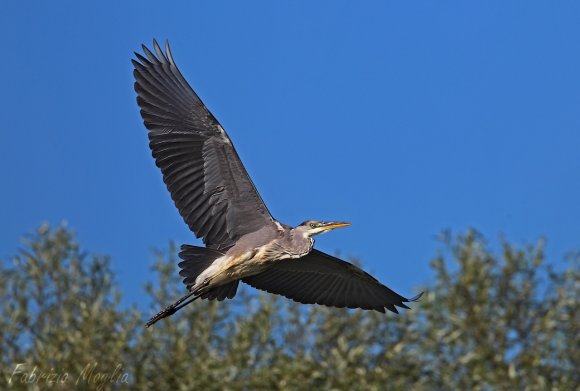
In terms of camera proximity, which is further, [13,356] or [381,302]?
[13,356]

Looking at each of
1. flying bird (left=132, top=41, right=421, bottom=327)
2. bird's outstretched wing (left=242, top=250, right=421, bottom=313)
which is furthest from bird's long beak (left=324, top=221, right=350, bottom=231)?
bird's outstretched wing (left=242, top=250, right=421, bottom=313)

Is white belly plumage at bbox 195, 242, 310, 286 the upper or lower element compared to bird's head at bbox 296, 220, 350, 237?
lower

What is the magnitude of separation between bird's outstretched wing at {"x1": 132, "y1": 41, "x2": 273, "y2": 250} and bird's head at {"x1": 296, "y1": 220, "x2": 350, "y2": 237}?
297 mm

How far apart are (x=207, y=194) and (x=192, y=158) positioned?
34cm

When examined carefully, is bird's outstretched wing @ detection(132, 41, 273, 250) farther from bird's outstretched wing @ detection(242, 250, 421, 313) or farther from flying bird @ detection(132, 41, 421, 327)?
bird's outstretched wing @ detection(242, 250, 421, 313)

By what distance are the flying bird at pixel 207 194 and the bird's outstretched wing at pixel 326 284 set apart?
0.70 m

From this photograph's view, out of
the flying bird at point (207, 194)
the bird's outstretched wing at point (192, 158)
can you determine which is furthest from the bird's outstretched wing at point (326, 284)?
the bird's outstretched wing at point (192, 158)

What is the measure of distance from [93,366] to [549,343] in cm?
696

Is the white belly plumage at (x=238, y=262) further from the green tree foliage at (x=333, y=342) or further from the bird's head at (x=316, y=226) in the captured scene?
the green tree foliage at (x=333, y=342)

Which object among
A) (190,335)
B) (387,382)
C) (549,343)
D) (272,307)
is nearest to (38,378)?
(190,335)

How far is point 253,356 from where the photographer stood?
57.3ft

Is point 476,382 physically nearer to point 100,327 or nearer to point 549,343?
point 549,343

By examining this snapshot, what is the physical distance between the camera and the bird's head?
998cm

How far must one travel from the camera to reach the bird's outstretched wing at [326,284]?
11.1 metres
